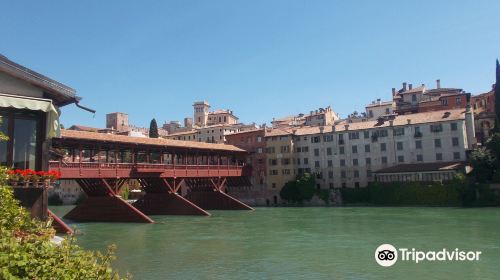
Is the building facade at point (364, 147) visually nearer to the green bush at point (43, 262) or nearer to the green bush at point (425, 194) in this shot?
the green bush at point (425, 194)

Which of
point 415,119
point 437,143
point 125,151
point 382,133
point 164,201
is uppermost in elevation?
point 415,119

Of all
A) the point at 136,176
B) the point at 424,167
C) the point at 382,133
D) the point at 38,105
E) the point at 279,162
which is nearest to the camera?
the point at 38,105

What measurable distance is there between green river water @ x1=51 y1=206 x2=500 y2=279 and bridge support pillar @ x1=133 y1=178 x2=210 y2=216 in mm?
6993

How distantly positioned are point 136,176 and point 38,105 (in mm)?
28344

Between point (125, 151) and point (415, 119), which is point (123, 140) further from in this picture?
point (415, 119)

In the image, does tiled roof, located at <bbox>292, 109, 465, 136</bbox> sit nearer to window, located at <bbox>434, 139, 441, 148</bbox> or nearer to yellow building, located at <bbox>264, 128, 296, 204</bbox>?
yellow building, located at <bbox>264, 128, 296, 204</bbox>

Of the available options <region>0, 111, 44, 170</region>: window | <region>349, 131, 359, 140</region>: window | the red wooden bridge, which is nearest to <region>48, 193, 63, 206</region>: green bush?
the red wooden bridge

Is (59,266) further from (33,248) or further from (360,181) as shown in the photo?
(360,181)

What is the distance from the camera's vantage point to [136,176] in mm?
41406

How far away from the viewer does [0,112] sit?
13516mm

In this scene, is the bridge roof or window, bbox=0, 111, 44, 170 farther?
the bridge roof

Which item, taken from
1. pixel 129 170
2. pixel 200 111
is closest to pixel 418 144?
pixel 129 170

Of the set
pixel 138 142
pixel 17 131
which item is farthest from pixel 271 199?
pixel 17 131

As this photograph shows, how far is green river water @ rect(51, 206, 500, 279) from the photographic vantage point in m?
16.7
